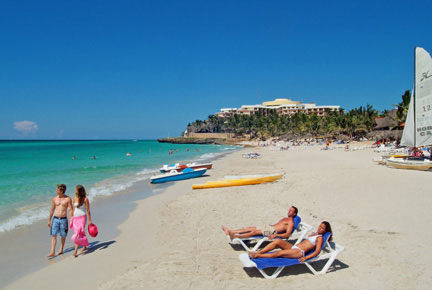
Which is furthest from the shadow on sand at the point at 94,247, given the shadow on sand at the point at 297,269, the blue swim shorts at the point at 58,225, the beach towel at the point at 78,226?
the shadow on sand at the point at 297,269

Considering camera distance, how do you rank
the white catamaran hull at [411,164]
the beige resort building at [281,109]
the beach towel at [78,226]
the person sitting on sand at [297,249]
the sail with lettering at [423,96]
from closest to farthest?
the person sitting on sand at [297,249], the beach towel at [78,226], the sail with lettering at [423,96], the white catamaran hull at [411,164], the beige resort building at [281,109]

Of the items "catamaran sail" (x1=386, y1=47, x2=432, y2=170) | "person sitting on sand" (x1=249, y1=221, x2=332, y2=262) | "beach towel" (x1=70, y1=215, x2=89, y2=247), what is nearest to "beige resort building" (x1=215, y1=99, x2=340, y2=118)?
"catamaran sail" (x1=386, y1=47, x2=432, y2=170)

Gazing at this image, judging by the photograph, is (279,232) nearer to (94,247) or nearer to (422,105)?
(94,247)

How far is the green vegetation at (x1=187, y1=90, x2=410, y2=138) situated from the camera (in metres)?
62.6

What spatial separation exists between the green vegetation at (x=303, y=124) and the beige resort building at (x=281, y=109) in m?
11.6

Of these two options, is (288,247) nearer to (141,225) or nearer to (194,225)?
(194,225)

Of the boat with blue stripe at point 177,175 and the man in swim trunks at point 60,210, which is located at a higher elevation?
the man in swim trunks at point 60,210

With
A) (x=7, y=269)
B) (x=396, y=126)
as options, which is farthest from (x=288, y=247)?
(x=396, y=126)

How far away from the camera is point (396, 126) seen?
45719 millimetres

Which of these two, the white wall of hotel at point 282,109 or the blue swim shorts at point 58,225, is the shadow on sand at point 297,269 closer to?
the blue swim shorts at point 58,225

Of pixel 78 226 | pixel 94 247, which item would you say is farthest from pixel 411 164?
pixel 78 226

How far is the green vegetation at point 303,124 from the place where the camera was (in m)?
62.6

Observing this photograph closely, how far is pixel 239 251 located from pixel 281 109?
128 m

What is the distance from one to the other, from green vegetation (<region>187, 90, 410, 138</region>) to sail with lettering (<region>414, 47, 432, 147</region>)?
94.7 ft
